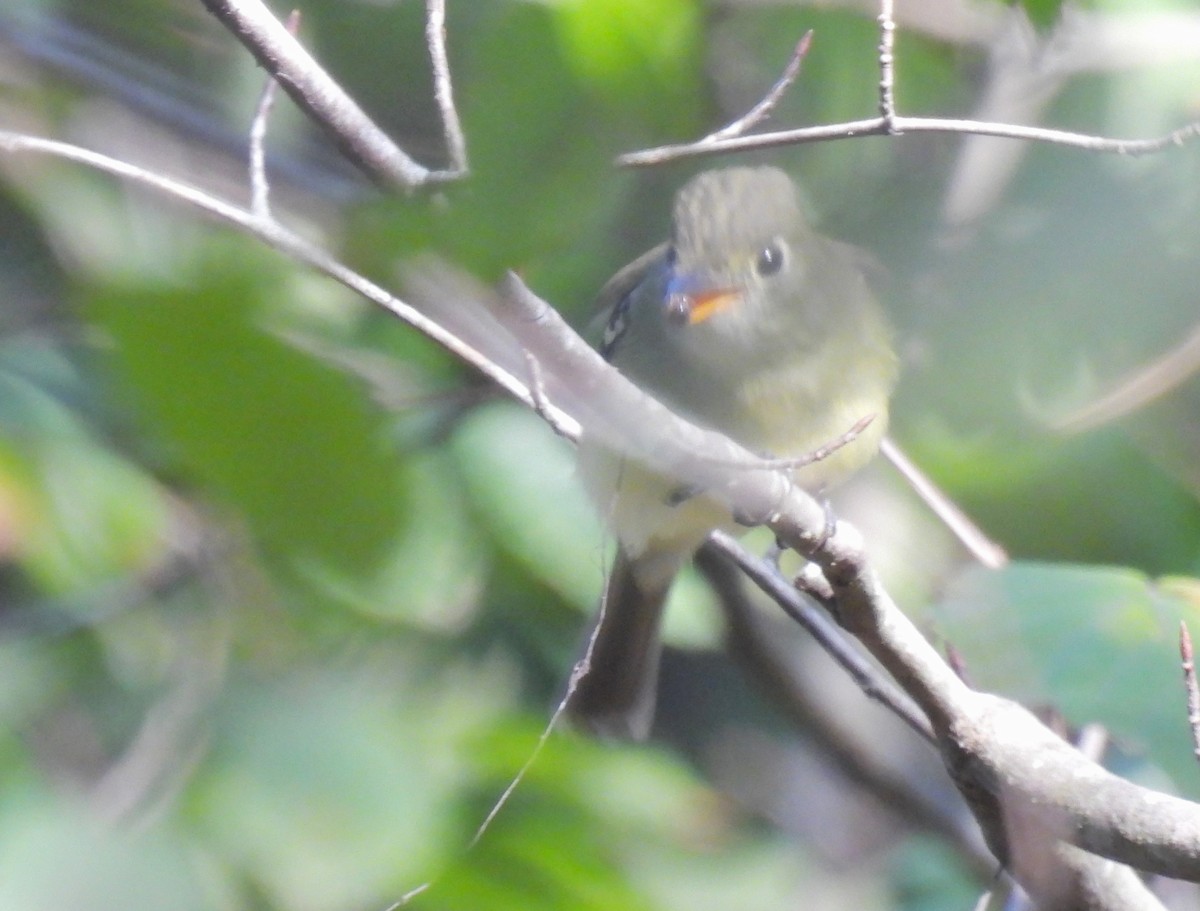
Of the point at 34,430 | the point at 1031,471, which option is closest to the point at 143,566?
the point at 34,430

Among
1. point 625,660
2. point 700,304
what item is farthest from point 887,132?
point 625,660

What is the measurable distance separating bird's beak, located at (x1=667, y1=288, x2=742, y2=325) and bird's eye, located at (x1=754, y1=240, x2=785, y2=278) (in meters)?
0.10

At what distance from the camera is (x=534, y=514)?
244cm

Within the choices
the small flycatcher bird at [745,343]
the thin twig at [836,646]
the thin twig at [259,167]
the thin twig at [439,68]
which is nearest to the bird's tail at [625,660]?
the small flycatcher bird at [745,343]

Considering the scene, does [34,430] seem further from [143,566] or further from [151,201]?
[151,201]

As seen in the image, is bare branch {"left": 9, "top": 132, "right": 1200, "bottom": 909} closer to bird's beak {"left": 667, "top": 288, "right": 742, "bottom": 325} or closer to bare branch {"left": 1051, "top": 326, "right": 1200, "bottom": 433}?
bird's beak {"left": 667, "top": 288, "right": 742, "bottom": 325}

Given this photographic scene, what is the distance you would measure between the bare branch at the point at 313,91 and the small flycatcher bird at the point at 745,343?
903 millimetres

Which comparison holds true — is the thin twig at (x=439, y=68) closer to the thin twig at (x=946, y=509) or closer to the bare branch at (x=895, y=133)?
the bare branch at (x=895, y=133)

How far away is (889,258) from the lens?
2.64 metres

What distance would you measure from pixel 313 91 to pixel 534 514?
122cm

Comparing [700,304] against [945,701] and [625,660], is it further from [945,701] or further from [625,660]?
[625,660]

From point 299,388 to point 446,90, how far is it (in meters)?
0.68

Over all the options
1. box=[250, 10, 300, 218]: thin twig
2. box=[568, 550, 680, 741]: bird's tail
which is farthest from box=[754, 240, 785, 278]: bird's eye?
box=[250, 10, 300, 218]: thin twig

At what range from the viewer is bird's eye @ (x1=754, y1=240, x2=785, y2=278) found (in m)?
2.38
